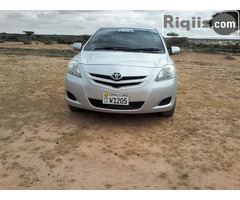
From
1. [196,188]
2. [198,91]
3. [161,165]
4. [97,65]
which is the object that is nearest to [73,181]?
[161,165]

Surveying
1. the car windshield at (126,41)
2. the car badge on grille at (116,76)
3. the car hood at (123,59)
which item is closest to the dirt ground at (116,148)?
the car badge on grille at (116,76)

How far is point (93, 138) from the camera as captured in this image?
3336mm

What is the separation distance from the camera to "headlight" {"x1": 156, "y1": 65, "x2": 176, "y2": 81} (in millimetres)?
3648

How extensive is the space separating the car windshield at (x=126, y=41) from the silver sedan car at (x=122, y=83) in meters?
0.33

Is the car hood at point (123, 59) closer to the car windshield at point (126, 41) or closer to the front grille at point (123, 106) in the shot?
the car windshield at point (126, 41)

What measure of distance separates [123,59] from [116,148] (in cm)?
139

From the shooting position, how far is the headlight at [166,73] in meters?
3.65

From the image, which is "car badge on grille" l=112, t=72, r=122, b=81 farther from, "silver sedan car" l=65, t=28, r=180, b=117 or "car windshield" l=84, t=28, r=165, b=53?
"car windshield" l=84, t=28, r=165, b=53

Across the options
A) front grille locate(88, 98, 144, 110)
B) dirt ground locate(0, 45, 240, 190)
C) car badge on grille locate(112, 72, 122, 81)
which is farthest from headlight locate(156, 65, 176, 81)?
dirt ground locate(0, 45, 240, 190)

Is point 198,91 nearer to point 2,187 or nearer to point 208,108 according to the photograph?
point 208,108

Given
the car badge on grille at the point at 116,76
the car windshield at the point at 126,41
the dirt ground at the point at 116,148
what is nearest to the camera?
the dirt ground at the point at 116,148

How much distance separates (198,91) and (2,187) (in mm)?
5277

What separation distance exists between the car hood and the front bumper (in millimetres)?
299

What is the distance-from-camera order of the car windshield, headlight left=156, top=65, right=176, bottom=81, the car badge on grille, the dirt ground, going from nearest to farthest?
the dirt ground
the car badge on grille
headlight left=156, top=65, right=176, bottom=81
the car windshield
